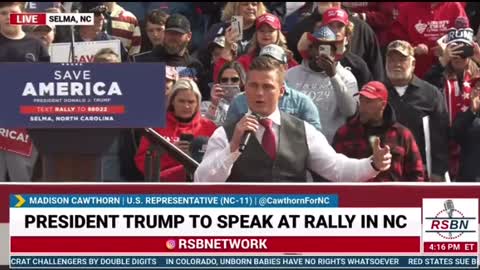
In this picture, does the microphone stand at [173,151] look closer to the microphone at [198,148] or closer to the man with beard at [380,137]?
the microphone at [198,148]

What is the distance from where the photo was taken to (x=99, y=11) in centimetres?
870

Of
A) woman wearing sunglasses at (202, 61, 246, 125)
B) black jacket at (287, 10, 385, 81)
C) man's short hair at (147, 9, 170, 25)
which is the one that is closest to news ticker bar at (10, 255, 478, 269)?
woman wearing sunglasses at (202, 61, 246, 125)

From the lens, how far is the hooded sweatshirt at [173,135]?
7484 millimetres

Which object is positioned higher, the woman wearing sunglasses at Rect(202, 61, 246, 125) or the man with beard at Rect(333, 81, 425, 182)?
the woman wearing sunglasses at Rect(202, 61, 246, 125)

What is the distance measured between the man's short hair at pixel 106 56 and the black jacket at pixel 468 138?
212cm

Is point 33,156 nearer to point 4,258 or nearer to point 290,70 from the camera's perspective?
point 4,258

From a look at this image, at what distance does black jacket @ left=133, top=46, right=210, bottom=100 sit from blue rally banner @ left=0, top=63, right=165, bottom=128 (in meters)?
1.82

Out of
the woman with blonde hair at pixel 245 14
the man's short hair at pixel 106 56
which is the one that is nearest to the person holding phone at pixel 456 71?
the woman with blonde hair at pixel 245 14

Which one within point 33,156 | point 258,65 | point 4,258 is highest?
point 258,65

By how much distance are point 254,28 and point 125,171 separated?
3345 millimetres

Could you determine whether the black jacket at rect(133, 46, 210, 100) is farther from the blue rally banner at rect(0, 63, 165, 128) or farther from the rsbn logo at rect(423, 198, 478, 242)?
the rsbn logo at rect(423, 198, 478, 242)

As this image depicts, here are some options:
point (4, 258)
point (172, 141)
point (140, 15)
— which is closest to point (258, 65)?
point (172, 141)

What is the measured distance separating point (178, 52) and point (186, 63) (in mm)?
134

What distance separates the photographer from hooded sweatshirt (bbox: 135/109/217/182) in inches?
295
